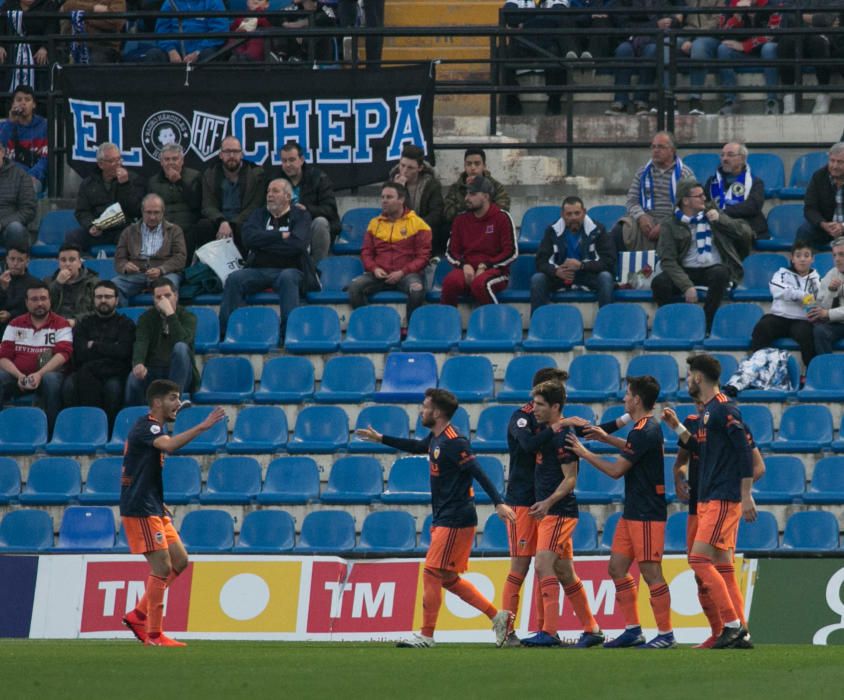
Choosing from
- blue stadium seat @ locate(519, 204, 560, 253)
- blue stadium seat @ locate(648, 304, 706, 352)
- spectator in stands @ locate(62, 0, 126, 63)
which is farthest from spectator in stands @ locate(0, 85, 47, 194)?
blue stadium seat @ locate(648, 304, 706, 352)

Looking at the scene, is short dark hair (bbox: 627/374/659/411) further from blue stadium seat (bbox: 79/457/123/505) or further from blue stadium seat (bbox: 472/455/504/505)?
blue stadium seat (bbox: 79/457/123/505)

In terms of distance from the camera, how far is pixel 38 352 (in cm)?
1814

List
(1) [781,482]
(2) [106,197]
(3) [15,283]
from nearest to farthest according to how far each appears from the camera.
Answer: (1) [781,482] → (3) [15,283] → (2) [106,197]

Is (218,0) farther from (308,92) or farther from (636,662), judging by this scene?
(636,662)

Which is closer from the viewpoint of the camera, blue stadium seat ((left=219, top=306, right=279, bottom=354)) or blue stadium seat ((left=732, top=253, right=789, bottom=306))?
blue stadium seat ((left=732, top=253, right=789, bottom=306))

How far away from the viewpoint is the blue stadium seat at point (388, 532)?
1589 cm

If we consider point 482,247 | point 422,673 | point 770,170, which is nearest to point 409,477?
point 482,247

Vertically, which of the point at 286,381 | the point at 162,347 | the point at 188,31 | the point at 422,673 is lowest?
the point at 422,673

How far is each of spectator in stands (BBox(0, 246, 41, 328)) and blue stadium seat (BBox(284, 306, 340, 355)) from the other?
105 inches

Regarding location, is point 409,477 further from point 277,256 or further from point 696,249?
point 696,249

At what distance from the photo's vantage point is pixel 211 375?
59.3ft

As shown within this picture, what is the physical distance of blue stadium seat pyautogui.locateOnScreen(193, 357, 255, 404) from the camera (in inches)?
707

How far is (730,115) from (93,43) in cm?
752

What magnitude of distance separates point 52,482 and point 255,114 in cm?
498
